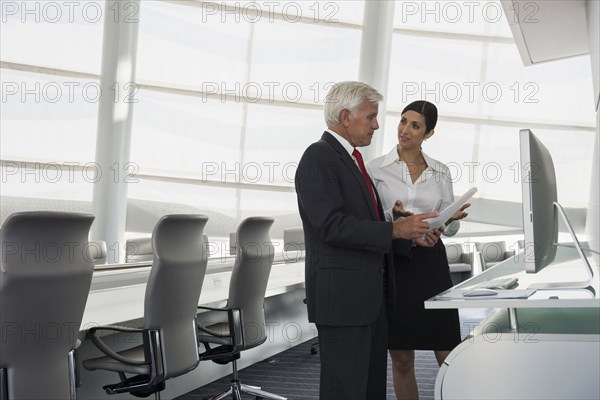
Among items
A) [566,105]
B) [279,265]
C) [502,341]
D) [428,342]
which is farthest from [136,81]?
[502,341]

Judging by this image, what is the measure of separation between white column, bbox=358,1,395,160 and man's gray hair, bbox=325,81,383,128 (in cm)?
904

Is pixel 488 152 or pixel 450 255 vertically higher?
pixel 488 152

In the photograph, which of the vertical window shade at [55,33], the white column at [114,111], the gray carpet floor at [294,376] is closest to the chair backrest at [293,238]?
the gray carpet floor at [294,376]

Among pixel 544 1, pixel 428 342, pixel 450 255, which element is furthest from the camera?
pixel 450 255

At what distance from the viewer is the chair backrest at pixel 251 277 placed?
179 inches

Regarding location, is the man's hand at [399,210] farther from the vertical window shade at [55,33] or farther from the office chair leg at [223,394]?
the vertical window shade at [55,33]

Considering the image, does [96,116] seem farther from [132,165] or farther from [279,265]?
[279,265]

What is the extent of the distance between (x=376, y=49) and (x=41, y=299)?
393 inches

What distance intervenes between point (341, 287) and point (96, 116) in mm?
8868

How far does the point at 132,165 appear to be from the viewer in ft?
37.4

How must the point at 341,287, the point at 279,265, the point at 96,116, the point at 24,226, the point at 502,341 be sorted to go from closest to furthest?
the point at 502,341, the point at 24,226, the point at 341,287, the point at 279,265, the point at 96,116

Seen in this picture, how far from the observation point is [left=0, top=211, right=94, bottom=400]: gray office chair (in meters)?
2.56

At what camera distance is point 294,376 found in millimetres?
5855

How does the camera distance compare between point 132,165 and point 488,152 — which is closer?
point 132,165
